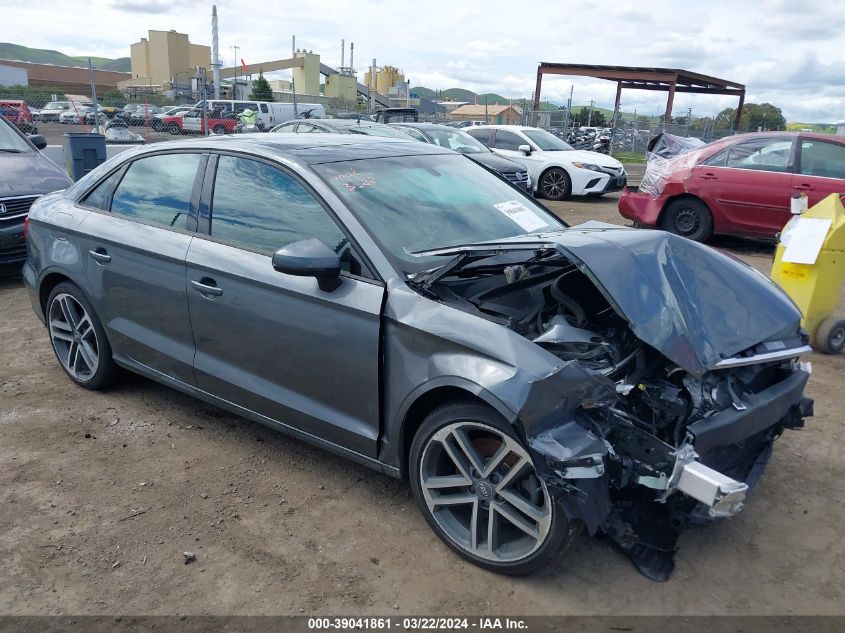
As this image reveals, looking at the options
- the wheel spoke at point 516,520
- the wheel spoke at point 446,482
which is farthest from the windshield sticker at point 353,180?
the wheel spoke at point 516,520

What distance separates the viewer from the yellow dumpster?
16.5 ft

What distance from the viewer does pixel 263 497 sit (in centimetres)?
330

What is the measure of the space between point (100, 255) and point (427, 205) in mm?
2033

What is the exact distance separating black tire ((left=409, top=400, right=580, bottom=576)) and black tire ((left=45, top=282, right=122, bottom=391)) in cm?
241

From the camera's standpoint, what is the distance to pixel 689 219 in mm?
9039

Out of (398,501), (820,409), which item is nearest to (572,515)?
(398,501)

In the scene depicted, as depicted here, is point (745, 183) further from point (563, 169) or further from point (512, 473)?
point (512, 473)

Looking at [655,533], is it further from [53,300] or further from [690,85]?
[690,85]

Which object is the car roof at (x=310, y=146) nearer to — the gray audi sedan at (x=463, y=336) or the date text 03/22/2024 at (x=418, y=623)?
the gray audi sedan at (x=463, y=336)

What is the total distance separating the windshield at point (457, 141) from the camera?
12828 mm

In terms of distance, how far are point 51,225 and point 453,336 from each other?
122 inches

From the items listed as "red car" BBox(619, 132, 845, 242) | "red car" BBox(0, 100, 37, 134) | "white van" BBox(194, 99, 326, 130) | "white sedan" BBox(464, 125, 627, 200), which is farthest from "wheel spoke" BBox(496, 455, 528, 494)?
"white van" BBox(194, 99, 326, 130)

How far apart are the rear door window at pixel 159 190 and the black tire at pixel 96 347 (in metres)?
0.64

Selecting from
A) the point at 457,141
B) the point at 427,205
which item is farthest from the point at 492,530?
the point at 457,141
